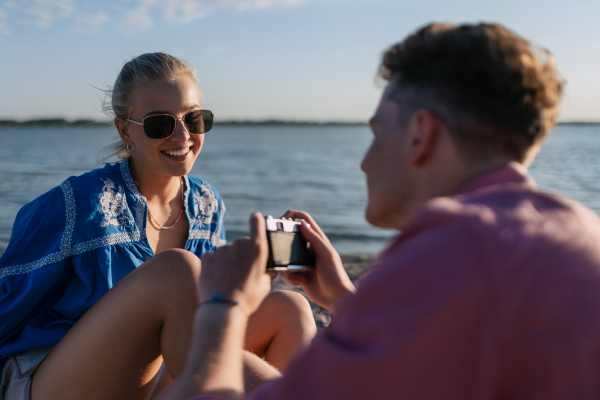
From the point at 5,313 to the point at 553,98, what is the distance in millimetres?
2344

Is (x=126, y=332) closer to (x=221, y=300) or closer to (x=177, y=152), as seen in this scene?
(x=221, y=300)

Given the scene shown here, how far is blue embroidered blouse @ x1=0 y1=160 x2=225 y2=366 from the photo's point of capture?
242 centimetres

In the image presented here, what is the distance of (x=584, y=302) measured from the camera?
1.01 meters

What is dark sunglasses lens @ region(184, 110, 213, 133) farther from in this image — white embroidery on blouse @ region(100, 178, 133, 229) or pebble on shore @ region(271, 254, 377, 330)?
pebble on shore @ region(271, 254, 377, 330)

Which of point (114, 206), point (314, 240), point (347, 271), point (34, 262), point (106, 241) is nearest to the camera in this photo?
point (314, 240)

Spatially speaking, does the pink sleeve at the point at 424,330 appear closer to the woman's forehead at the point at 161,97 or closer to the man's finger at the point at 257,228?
the man's finger at the point at 257,228

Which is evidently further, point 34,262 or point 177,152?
point 177,152

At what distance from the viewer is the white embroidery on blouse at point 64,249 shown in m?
2.46

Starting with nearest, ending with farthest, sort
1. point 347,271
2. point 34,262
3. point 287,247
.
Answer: point 287,247, point 34,262, point 347,271

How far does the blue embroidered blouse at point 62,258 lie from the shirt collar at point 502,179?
1.94m

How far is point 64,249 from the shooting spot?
99.0 inches

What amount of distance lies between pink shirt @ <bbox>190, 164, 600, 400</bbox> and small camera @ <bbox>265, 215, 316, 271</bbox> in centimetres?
62

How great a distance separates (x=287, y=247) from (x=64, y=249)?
1.32 meters

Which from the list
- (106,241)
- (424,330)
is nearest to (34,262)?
(106,241)
